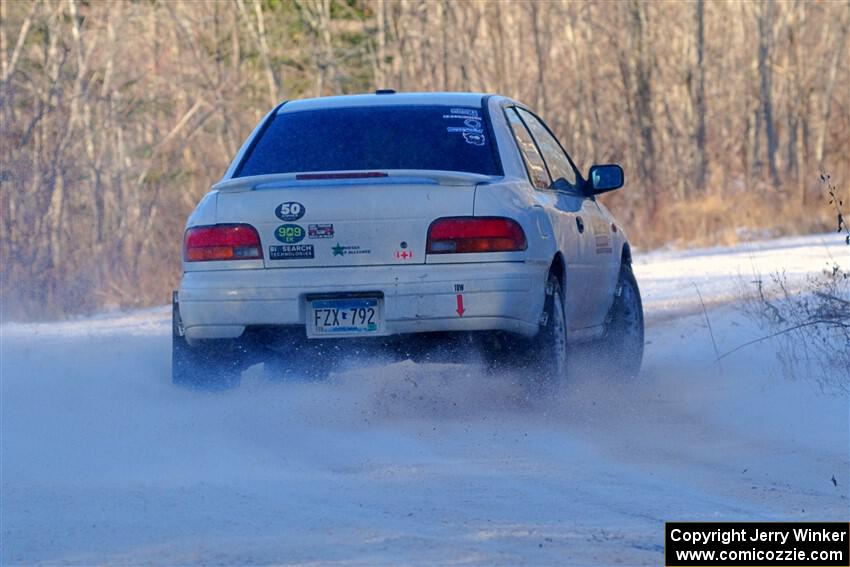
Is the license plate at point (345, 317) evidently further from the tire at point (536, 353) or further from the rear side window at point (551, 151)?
the rear side window at point (551, 151)

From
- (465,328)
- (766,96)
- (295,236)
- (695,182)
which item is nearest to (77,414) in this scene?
(295,236)

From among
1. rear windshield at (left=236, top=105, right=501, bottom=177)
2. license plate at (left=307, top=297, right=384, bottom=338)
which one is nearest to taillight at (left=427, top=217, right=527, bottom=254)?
license plate at (left=307, top=297, right=384, bottom=338)

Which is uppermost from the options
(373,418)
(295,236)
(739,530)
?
(295,236)

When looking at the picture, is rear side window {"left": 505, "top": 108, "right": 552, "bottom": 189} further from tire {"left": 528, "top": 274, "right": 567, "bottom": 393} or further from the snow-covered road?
the snow-covered road

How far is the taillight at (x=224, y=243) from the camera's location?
7.03 m

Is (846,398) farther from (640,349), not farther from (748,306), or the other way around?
(748,306)

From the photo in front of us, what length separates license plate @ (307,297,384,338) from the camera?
6910 mm

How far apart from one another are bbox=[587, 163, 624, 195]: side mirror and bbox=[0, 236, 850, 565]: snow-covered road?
1.09 m

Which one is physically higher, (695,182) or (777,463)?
(777,463)

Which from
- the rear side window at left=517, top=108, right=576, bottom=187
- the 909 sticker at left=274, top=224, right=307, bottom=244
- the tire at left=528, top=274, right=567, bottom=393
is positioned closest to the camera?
the 909 sticker at left=274, top=224, right=307, bottom=244

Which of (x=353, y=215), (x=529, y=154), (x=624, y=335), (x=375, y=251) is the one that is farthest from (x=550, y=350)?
(x=624, y=335)

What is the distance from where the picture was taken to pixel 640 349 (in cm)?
910

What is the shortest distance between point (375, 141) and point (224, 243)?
3.28 feet

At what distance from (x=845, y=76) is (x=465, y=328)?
102 ft
